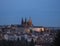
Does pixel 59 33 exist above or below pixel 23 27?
above

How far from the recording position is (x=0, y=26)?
1243 cm

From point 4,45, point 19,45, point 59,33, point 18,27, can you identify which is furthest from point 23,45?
point 18,27

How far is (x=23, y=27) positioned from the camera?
2033cm

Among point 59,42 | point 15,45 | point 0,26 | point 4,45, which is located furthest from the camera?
point 0,26

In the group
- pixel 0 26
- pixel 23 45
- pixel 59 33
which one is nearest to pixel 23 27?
pixel 0 26

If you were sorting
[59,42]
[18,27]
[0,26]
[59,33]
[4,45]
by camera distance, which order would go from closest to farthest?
[59,42] < [59,33] < [4,45] < [0,26] < [18,27]

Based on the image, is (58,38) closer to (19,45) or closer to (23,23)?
(19,45)

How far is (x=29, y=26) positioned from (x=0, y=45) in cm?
1472

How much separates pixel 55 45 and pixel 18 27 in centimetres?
1697

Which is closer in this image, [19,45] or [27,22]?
[19,45]

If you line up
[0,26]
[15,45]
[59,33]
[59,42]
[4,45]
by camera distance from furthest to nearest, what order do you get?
1. [0,26]
2. [15,45]
3. [4,45]
4. [59,33]
5. [59,42]

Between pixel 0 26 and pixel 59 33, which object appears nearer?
pixel 59 33

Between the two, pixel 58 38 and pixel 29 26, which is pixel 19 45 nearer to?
pixel 58 38

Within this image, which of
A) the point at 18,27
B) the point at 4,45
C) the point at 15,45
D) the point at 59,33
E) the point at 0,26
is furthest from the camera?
the point at 18,27
